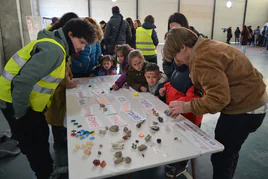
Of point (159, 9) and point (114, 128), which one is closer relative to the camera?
point (114, 128)

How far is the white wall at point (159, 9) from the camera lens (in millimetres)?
12586

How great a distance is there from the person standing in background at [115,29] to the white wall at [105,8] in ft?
26.9

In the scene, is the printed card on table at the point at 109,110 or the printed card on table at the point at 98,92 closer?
the printed card on table at the point at 109,110

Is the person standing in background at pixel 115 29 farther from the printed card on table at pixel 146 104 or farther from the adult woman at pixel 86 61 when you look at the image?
the printed card on table at pixel 146 104

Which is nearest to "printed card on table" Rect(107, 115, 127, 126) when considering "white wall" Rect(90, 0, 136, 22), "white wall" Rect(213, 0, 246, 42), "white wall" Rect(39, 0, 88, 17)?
"white wall" Rect(39, 0, 88, 17)

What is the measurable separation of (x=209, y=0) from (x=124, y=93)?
46.3ft

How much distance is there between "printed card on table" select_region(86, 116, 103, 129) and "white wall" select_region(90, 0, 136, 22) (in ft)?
37.2

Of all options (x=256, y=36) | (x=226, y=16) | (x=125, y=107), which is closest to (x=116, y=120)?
(x=125, y=107)

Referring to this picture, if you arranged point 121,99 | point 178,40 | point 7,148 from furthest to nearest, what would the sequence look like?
point 7,148 < point 121,99 < point 178,40

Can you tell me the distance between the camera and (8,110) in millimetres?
1454

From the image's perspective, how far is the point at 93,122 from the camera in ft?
4.44

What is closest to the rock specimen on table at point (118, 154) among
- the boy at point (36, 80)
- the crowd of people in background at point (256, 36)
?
the boy at point (36, 80)

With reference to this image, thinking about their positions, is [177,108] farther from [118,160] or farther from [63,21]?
[63,21]

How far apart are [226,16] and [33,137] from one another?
51.1 ft
